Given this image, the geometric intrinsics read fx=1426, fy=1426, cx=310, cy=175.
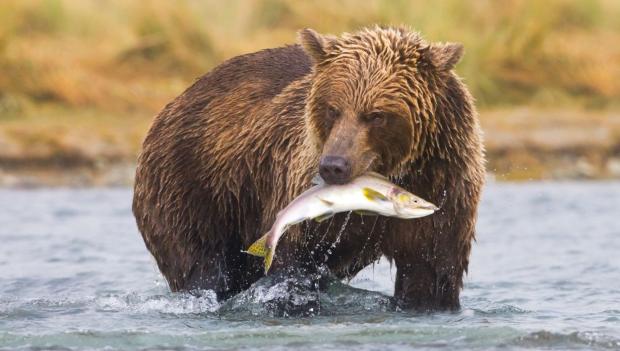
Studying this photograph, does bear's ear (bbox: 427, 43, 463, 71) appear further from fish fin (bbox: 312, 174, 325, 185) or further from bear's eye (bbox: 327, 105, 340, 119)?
fish fin (bbox: 312, 174, 325, 185)

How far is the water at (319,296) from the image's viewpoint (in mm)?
7656

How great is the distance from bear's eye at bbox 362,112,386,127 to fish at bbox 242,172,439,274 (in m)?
0.28

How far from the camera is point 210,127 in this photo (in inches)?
356

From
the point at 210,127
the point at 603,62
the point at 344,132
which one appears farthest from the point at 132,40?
the point at 344,132

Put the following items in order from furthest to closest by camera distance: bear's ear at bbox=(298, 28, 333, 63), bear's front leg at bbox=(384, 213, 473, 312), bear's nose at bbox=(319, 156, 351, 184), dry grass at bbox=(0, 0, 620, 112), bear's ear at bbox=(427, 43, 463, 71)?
1. dry grass at bbox=(0, 0, 620, 112)
2. bear's front leg at bbox=(384, 213, 473, 312)
3. bear's ear at bbox=(298, 28, 333, 63)
4. bear's ear at bbox=(427, 43, 463, 71)
5. bear's nose at bbox=(319, 156, 351, 184)

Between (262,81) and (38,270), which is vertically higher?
(262,81)

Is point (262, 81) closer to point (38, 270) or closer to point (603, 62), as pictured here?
point (38, 270)

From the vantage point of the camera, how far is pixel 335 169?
23.5ft

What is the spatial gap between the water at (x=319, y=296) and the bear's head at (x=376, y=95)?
101 centimetres

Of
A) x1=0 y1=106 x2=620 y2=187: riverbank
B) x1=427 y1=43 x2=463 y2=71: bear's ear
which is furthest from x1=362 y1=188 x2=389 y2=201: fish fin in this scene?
x1=0 y1=106 x2=620 y2=187: riverbank

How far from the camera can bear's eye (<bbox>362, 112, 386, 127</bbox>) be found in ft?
24.5

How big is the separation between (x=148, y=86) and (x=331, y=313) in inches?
505

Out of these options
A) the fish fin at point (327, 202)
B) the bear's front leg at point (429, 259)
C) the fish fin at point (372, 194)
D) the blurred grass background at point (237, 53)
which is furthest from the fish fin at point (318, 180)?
the blurred grass background at point (237, 53)

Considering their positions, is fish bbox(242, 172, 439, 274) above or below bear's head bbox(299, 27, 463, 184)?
below
